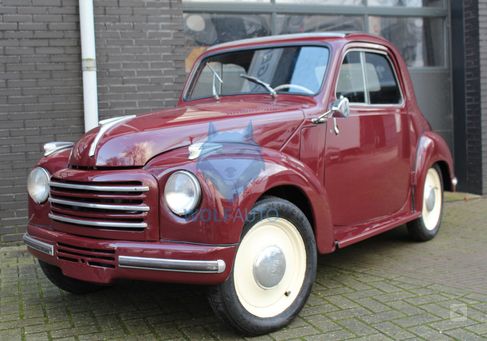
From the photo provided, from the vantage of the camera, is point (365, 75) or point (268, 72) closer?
point (268, 72)

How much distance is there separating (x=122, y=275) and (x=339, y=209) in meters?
1.71

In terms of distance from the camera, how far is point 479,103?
7.64 metres

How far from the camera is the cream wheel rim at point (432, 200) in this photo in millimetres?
5398

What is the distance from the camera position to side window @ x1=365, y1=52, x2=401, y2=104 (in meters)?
4.68

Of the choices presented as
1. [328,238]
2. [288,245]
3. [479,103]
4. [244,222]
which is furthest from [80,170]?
[479,103]

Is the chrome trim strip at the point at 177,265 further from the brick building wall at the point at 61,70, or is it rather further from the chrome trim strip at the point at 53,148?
the brick building wall at the point at 61,70

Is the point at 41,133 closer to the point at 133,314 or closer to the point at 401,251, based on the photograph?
the point at 133,314

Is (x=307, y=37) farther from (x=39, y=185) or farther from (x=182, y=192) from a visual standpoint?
(x=39, y=185)

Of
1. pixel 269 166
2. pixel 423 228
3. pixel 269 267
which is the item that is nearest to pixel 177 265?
pixel 269 267

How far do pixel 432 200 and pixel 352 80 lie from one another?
180cm

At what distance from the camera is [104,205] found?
308 cm

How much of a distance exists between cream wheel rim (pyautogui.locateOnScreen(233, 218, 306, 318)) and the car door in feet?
2.10

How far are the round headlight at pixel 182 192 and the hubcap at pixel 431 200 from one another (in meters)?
3.20

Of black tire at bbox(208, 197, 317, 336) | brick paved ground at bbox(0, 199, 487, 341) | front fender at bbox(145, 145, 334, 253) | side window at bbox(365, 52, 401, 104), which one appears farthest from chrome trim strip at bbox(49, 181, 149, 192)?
side window at bbox(365, 52, 401, 104)
